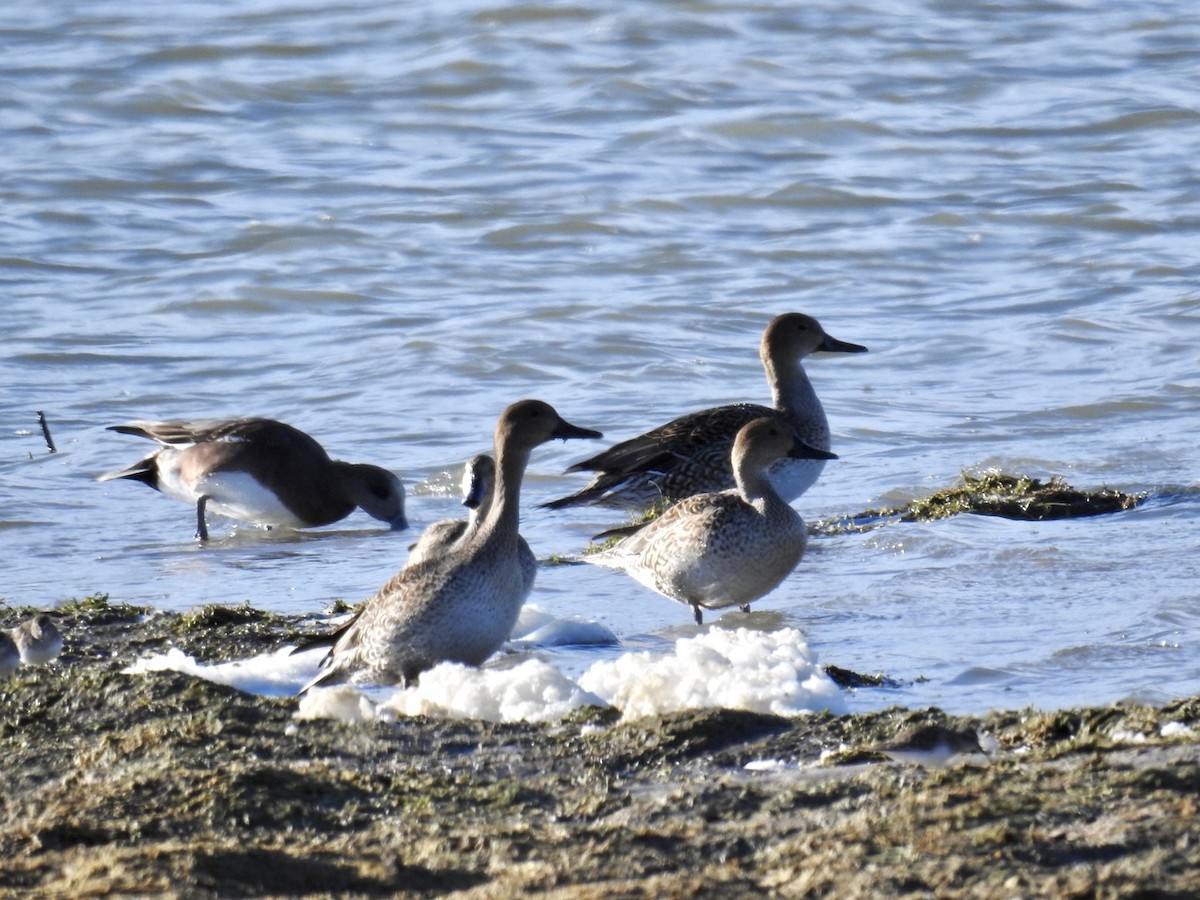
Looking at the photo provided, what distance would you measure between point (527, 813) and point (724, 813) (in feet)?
1.43

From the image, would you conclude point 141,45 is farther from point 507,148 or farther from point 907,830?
point 907,830

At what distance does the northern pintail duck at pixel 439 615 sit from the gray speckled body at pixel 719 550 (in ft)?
3.49

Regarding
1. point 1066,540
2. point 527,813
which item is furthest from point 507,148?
point 527,813

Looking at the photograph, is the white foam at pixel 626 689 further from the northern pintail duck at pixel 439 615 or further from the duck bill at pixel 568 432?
the duck bill at pixel 568 432

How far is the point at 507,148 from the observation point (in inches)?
753

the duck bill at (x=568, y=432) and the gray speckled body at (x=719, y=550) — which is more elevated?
the duck bill at (x=568, y=432)

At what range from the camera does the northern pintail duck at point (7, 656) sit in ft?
18.4

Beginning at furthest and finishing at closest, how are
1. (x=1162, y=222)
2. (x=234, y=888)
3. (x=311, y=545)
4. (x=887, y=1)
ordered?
(x=887, y=1)
(x=1162, y=222)
(x=311, y=545)
(x=234, y=888)

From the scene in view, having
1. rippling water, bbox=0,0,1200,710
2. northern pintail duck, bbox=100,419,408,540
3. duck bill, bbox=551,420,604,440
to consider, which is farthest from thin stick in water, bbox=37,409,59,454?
duck bill, bbox=551,420,604,440

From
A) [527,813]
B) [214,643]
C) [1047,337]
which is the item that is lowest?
[1047,337]

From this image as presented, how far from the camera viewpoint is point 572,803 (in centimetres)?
420

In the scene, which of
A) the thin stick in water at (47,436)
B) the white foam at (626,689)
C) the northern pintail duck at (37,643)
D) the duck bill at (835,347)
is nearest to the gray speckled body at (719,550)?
the white foam at (626,689)

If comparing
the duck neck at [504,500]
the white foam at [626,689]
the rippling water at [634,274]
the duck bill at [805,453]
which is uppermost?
the duck neck at [504,500]

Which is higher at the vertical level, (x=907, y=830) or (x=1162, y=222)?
(x=907, y=830)
